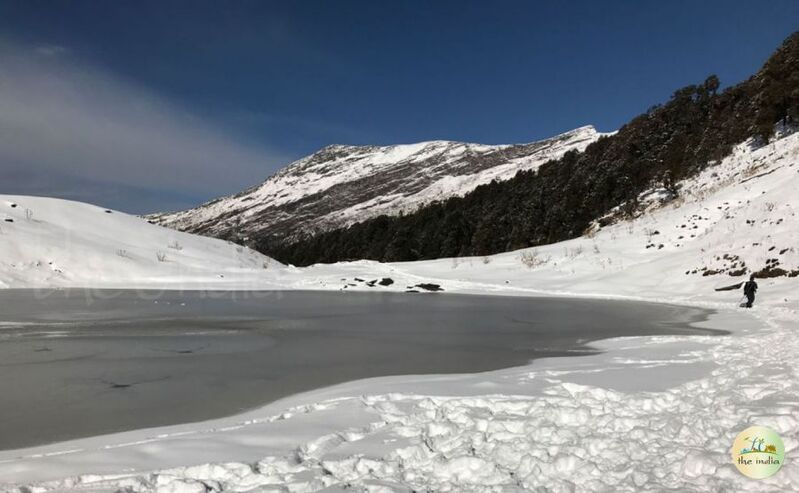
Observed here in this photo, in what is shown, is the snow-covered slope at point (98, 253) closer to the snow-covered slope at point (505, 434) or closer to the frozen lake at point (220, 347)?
the frozen lake at point (220, 347)

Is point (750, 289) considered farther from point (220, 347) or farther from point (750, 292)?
point (220, 347)

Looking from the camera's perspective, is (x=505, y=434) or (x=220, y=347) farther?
(x=220, y=347)

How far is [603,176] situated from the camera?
170ft

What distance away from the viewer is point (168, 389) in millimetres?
5445

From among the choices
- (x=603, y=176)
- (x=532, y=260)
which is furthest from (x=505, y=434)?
(x=603, y=176)

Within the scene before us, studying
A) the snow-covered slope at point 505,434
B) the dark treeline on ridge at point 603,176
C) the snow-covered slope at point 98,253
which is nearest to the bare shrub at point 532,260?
the dark treeline on ridge at point 603,176

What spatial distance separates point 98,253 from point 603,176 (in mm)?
46425

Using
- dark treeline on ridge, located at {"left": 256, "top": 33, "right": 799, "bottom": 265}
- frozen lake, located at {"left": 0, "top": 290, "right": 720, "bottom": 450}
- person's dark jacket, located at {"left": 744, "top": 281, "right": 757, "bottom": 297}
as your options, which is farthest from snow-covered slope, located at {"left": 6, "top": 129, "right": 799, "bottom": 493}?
dark treeline on ridge, located at {"left": 256, "top": 33, "right": 799, "bottom": 265}

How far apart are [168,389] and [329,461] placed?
287 centimetres

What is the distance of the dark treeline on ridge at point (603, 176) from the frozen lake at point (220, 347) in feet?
89.9

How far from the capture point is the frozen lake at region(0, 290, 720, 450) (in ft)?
15.8

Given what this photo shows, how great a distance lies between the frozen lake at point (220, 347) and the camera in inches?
190

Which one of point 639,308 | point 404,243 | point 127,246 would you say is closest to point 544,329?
point 639,308

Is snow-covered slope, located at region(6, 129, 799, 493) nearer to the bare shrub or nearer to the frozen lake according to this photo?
the frozen lake
